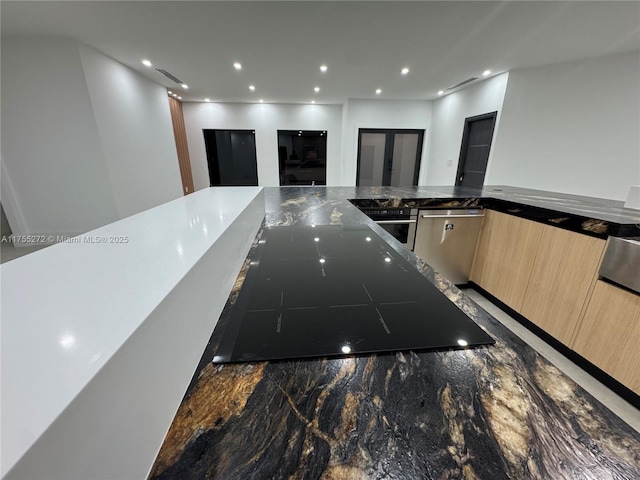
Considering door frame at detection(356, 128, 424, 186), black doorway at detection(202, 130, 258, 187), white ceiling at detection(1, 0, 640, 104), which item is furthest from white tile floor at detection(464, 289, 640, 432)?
black doorway at detection(202, 130, 258, 187)

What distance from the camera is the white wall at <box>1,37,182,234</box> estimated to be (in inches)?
116

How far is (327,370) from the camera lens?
1.58ft

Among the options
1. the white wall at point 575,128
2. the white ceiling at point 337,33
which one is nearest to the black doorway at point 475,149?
the white wall at point 575,128

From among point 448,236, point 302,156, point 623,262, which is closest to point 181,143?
point 302,156

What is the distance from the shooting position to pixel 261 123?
5824 millimetres

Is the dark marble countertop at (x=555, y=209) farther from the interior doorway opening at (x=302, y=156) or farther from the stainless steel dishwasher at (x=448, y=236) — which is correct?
the interior doorway opening at (x=302, y=156)

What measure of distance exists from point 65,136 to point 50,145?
230mm

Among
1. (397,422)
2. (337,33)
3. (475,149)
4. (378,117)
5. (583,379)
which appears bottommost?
(583,379)

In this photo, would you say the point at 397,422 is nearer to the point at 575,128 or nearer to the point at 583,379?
the point at 583,379

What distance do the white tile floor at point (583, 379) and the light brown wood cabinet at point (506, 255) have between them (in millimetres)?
156

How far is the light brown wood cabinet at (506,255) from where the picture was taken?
1884 mm

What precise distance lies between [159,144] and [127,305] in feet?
17.4

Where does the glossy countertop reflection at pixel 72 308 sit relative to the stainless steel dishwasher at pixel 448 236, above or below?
above

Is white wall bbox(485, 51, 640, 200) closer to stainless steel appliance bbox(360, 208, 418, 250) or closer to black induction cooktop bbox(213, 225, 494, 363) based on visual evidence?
stainless steel appliance bbox(360, 208, 418, 250)
